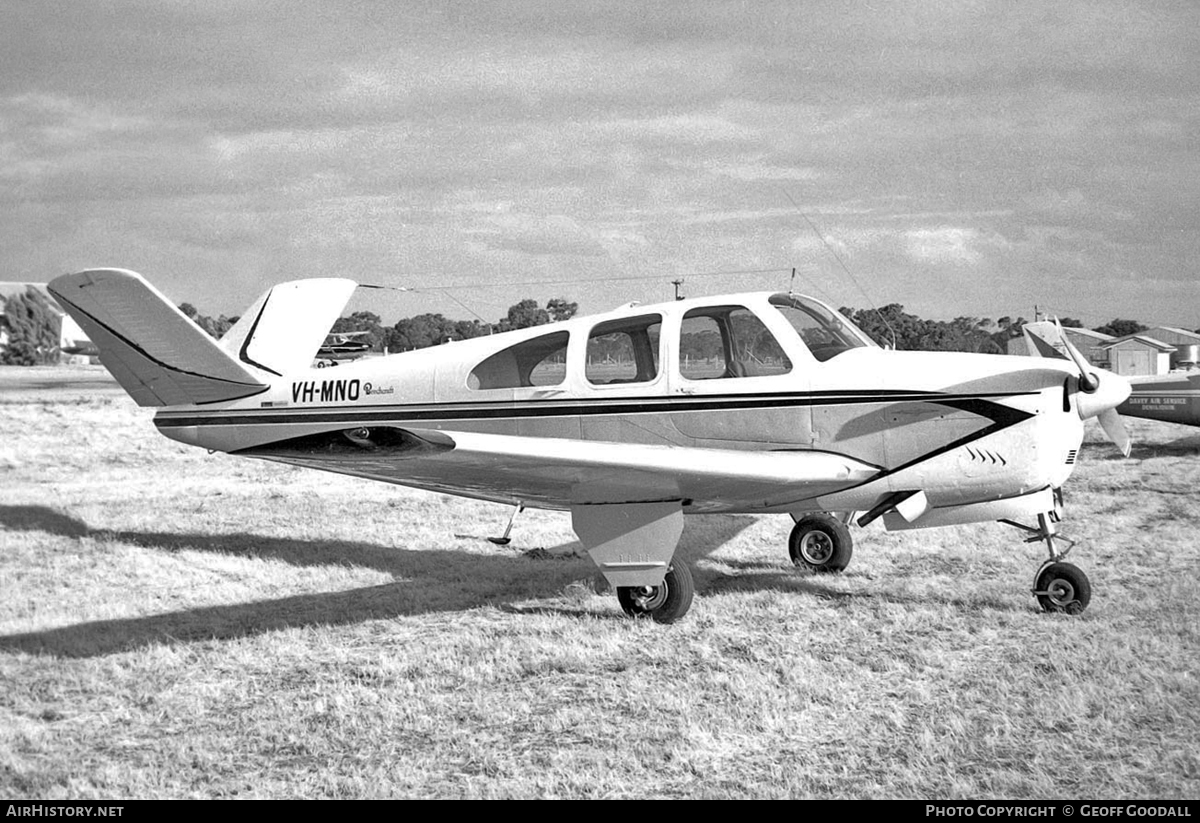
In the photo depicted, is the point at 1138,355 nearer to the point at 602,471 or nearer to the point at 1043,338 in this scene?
the point at 1043,338

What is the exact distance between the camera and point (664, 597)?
268 inches

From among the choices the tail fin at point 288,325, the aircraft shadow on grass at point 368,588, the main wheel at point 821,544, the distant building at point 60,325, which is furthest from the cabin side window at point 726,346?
the distant building at point 60,325

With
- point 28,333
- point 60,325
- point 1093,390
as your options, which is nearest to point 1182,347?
point 1093,390

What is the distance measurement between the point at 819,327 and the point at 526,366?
2.15 meters

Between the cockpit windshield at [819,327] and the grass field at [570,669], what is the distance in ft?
5.99

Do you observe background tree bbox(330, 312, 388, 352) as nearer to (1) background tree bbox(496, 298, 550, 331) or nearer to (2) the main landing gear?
(1) background tree bbox(496, 298, 550, 331)

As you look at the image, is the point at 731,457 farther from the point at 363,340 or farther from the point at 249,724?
the point at 363,340

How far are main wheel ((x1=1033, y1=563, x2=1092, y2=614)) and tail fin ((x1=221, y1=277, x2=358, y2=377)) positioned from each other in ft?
21.6

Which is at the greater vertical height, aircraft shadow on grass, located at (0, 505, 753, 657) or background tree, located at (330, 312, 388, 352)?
background tree, located at (330, 312, 388, 352)

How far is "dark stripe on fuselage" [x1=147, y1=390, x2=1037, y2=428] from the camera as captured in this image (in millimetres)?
Result: 6711

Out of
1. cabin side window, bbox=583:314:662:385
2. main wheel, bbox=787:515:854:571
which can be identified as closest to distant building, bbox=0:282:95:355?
main wheel, bbox=787:515:854:571

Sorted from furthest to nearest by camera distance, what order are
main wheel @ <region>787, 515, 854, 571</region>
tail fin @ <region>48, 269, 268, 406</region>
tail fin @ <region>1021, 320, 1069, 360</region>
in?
tail fin @ <region>48, 269, 268, 406</region> < main wheel @ <region>787, 515, 854, 571</region> < tail fin @ <region>1021, 320, 1069, 360</region>
